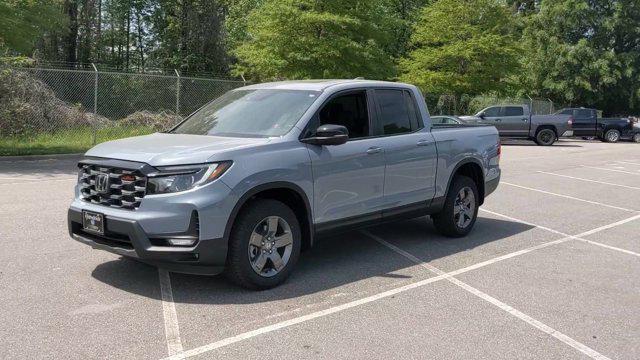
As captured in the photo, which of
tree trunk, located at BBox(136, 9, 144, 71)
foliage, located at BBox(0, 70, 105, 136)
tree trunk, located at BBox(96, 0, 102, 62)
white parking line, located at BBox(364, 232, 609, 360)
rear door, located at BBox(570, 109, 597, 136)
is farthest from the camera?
tree trunk, located at BBox(136, 9, 144, 71)

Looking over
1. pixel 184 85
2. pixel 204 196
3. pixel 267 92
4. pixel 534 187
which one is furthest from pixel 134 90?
pixel 204 196

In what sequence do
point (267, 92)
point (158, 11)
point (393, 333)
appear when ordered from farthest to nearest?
point (158, 11) → point (267, 92) → point (393, 333)

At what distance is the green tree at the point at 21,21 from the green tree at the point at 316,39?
7801 mm

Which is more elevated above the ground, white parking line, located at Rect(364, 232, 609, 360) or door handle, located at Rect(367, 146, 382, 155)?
door handle, located at Rect(367, 146, 382, 155)

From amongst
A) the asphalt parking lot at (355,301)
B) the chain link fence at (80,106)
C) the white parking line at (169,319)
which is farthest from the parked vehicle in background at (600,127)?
the white parking line at (169,319)

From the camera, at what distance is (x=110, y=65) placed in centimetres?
3803

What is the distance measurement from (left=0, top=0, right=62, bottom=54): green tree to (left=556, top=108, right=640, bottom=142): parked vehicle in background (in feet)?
80.8

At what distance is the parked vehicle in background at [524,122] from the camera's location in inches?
1076

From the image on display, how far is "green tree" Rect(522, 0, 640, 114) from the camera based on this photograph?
134ft

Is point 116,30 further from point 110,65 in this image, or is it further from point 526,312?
point 526,312

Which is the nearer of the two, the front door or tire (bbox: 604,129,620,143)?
the front door

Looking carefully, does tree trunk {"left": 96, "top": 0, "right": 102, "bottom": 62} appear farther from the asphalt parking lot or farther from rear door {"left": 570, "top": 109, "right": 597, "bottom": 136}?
the asphalt parking lot

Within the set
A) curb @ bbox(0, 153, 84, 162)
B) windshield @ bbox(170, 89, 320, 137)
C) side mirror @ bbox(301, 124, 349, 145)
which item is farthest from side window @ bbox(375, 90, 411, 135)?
curb @ bbox(0, 153, 84, 162)

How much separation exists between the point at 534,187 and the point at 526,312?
26.6 ft
